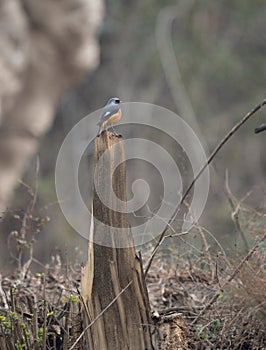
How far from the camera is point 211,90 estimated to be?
50.9 ft

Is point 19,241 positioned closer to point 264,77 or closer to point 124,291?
point 124,291

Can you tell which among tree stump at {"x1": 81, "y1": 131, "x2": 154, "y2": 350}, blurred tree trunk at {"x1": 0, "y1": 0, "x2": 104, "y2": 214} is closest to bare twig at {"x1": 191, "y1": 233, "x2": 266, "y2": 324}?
tree stump at {"x1": 81, "y1": 131, "x2": 154, "y2": 350}

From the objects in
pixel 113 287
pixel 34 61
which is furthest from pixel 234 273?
pixel 34 61

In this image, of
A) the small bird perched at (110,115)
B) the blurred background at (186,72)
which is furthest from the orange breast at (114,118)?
the blurred background at (186,72)

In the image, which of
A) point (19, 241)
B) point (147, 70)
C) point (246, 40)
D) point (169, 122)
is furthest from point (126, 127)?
point (19, 241)

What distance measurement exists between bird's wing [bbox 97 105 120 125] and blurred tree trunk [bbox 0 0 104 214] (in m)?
4.76

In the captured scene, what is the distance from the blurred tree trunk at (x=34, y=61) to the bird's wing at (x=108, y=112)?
4.76 metres

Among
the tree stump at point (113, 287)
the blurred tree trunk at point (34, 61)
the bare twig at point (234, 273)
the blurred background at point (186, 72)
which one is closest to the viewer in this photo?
the tree stump at point (113, 287)

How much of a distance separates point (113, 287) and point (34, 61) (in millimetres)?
6427

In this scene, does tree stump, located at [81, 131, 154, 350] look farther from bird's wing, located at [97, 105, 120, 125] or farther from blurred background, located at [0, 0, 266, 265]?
blurred background, located at [0, 0, 266, 265]

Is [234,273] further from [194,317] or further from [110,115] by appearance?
→ [110,115]

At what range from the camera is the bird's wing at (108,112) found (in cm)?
299

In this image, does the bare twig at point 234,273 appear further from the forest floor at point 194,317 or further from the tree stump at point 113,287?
the tree stump at point 113,287

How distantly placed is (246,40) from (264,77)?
0.94m
